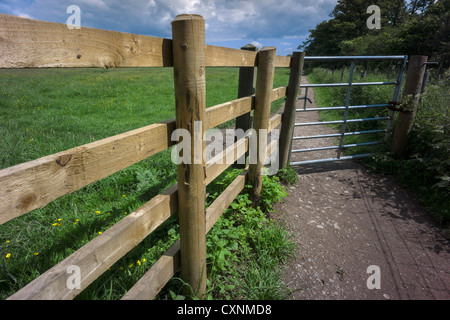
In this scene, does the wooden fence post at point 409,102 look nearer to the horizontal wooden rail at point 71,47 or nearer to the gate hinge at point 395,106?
the gate hinge at point 395,106

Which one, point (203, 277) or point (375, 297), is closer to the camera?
point (203, 277)

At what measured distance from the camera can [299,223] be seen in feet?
10.4

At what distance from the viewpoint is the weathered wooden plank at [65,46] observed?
0.81 m

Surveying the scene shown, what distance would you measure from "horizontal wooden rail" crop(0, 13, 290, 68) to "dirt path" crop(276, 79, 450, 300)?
7.17ft

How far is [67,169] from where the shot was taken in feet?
Answer: 3.29

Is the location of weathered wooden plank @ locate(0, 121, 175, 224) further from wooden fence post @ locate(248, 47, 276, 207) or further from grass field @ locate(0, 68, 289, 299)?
wooden fence post @ locate(248, 47, 276, 207)

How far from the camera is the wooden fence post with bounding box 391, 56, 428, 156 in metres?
4.20

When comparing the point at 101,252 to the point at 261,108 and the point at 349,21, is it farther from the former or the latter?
the point at 349,21

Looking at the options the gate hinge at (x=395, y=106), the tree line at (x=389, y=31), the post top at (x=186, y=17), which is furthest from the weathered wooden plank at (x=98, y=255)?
the tree line at (x=389, y=31)

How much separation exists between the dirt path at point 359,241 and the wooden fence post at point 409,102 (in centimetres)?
79

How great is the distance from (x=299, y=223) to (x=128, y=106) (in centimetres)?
764

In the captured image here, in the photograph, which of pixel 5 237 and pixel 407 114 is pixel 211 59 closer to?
pixel 5 237

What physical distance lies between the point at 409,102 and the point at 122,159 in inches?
194
